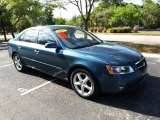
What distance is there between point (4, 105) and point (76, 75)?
166 centimetres

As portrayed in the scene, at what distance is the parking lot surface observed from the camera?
12.9ft

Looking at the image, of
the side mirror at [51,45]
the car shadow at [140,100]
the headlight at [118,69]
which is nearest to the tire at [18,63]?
the side mirror at [51,45]

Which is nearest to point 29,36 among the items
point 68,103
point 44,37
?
point 44,37

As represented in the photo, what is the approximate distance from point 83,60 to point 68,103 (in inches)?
37.4

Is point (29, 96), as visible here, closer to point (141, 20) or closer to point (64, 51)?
point (64, 51)

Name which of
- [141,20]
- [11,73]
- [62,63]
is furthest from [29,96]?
[141,20]

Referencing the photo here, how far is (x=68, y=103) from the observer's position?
4492mm

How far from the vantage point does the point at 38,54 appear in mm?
5570

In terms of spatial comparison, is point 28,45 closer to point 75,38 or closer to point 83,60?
point 75,38

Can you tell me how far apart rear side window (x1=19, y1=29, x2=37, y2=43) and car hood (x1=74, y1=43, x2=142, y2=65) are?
1.72m

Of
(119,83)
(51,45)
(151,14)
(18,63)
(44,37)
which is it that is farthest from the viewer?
(151,14)

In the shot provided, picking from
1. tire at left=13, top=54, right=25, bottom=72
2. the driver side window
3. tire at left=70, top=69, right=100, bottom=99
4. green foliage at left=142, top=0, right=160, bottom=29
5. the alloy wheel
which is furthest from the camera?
green foliage at left=142, top=0, right=160, bottom=29

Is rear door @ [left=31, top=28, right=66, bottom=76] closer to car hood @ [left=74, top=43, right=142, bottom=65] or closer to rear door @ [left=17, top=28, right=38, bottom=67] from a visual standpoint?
rear door @ [left=17, top=28, right=38, bottom=67]

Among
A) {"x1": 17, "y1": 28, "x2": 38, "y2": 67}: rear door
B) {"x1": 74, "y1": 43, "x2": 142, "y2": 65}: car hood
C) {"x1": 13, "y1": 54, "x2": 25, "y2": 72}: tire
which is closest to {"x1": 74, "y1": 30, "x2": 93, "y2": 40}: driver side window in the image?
{"x1": 74, "y1": 43, "x2": 142, "y2": 65}: car hood
